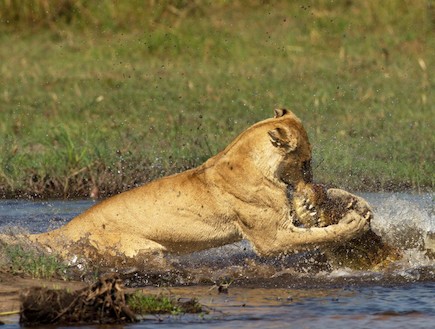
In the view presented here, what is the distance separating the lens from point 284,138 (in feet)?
24.6

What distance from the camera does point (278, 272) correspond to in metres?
7.77

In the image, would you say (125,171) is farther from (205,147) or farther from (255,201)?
(255,201)

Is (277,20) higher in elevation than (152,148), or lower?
higher

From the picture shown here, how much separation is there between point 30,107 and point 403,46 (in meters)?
4.75

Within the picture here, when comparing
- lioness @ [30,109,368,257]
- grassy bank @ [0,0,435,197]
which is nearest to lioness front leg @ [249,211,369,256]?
lioness @ [30,109,368,257]

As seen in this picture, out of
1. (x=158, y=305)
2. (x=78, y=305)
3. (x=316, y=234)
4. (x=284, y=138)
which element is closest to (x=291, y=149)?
(x=284, y=138)

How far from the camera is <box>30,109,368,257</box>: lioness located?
7625 millimetres

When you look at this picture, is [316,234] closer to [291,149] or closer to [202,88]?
[291,149]

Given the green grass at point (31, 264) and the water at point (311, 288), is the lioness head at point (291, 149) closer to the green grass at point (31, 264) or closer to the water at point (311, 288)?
the water at point (311, 288)

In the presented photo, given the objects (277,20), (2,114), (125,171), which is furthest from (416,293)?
(277,20)

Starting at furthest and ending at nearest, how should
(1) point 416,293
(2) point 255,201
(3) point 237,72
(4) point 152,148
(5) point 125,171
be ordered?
(3) point 237,72, (4) point 152,148, (5) point 125,171, (2) point 255,201, (1) point 416,293

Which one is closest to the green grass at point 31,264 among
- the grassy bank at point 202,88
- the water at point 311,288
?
the water at point 311,288

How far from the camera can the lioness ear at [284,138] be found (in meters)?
7.48

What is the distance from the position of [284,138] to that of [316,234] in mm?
619
